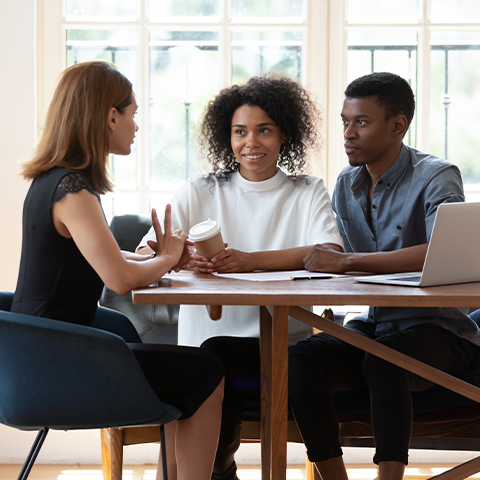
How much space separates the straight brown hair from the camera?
1385 millimetres

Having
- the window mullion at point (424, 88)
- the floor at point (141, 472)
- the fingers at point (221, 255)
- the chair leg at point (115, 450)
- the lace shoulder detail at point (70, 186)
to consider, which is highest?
the window mullion at point (424, 88)

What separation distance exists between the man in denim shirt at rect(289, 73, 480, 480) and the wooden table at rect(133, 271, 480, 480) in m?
0.08

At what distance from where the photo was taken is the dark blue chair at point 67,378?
3.93 feet

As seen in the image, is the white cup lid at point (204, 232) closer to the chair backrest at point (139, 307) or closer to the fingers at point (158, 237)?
the fingers at point (158, 237)

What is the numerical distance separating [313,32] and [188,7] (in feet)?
2.03

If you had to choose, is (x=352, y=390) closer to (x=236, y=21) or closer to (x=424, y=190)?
(x=424, y=190)

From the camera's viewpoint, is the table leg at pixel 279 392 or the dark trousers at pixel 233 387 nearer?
the table leg at pixel 279 392

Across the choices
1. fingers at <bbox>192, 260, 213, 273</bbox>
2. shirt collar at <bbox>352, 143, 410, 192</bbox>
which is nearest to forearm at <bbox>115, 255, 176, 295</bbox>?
fingers at <bbox>192, 260, 213, 273</bbox>

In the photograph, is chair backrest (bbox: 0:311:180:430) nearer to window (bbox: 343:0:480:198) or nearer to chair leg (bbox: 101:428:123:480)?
chair leg (bbox: 101:428:123:480)

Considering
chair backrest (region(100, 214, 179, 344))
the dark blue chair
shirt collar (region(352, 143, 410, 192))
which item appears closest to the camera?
the dark blue chair

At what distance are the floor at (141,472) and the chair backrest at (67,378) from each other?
1.60m

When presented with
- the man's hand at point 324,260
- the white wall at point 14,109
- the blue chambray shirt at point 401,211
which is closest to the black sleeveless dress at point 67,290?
the man's hand at point 324,260

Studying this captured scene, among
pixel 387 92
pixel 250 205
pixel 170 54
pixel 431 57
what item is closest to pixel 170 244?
pixel 250 205

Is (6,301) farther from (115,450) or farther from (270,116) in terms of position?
(270,116)
